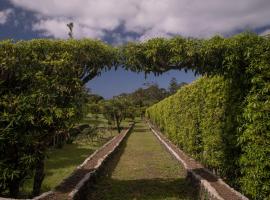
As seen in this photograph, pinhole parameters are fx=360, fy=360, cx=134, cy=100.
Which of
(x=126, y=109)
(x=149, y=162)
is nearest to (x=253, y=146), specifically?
(x=149, y=162)

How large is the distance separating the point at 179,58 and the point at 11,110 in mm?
4156

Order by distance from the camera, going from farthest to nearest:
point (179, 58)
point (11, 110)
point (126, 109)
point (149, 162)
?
point (126, 109) < point (149, 162) < point (179, 58) < point (11, 110)

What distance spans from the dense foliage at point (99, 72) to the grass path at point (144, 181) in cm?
172

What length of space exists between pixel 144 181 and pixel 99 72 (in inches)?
151

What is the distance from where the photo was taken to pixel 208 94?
11.9 metres

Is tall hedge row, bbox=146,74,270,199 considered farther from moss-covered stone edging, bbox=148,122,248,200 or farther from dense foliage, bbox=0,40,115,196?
dense foliage, bbox=0,40,115,196

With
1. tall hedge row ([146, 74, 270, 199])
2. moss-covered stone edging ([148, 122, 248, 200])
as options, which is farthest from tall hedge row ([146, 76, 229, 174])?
moss-covered stone edging ([148, 122, 248, 200])

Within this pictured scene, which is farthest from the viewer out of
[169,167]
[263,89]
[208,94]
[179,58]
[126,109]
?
[126,109]

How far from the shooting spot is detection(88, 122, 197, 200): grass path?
31.4ft

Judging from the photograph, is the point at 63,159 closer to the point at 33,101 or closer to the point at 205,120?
the point at 205,120

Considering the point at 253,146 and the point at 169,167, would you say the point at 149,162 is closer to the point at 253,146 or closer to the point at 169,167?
the point at 169,167

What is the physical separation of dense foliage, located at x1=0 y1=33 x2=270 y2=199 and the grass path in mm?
1717

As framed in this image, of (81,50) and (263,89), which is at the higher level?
(81,50)

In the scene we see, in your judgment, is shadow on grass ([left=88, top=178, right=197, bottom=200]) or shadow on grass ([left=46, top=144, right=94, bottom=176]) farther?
shadow on grass ([left=46, top=144, right=94, bottom=176])
